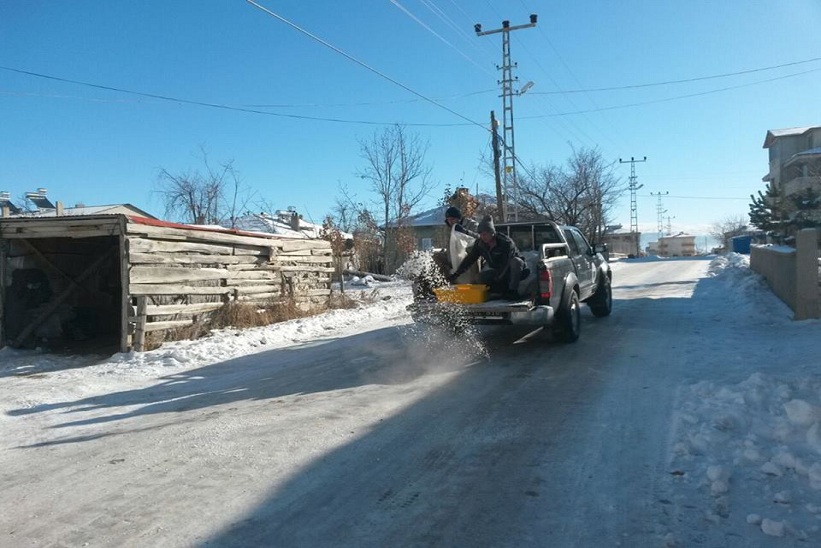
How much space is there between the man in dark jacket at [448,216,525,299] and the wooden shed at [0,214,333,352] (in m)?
5.19

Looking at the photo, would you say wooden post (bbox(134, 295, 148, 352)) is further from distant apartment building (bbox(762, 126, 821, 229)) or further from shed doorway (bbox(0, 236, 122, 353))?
distant apartment building (bbox(762, 126, 821, 229))

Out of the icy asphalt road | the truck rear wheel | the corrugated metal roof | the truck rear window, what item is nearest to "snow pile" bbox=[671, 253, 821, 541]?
the icy asphalt road

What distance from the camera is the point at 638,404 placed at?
18.9 feet

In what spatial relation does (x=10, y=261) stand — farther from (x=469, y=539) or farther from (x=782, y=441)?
(x=782, y=441)

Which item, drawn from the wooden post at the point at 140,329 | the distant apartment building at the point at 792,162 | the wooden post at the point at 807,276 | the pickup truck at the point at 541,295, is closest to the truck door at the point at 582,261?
the pickup truck at the point at 541,295

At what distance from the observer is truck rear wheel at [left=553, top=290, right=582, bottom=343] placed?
8.77 metres

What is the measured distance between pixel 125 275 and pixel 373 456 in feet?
22.0

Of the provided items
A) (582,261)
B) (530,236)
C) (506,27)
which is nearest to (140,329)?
(530,236)

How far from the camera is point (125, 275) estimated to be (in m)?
9.62

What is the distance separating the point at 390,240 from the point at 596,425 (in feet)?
83.4

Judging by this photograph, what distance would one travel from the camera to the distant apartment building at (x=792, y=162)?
119ft

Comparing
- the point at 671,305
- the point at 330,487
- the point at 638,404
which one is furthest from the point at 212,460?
the point at 671,305

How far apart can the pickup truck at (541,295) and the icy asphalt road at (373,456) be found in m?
0.57

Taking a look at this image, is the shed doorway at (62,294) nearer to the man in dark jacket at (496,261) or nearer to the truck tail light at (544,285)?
the man in dark jacket at (496,261)
